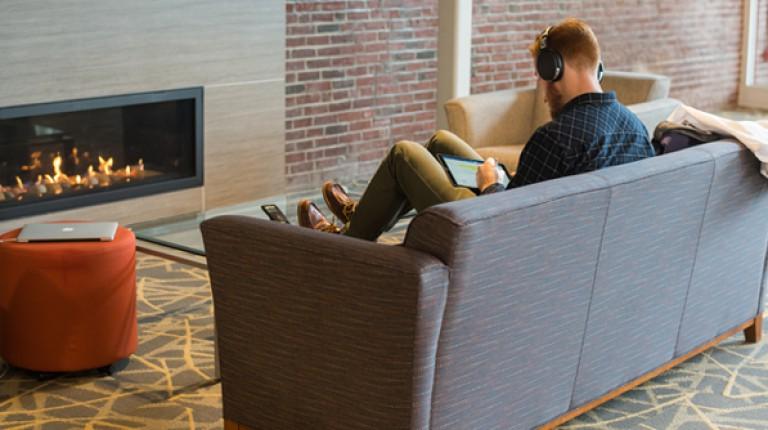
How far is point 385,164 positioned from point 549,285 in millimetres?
1089

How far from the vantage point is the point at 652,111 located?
5.55m

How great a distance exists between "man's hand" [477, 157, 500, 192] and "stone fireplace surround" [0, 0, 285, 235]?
8.91 feet

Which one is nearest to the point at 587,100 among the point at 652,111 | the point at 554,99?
the point at 554,99

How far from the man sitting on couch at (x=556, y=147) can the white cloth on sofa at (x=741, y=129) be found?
0.98ft

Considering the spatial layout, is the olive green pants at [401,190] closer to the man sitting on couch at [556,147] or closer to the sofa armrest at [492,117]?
the man sitting on couch at [556,147]

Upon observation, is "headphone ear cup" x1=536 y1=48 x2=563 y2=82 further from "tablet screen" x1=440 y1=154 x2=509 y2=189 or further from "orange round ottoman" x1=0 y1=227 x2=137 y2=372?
"orange round ottoman" x1=0 y1=227 x2=137 y2=372

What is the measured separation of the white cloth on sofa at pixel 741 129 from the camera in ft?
12.1

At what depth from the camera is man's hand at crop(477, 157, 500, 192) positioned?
3.45 m

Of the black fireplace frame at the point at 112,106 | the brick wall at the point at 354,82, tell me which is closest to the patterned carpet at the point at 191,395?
the black fireplace frame at the point at 112,106

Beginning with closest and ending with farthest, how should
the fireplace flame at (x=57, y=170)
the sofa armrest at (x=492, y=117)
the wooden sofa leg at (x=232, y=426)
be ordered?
1. the wooden sofa leg at (x=232, y=426)
2. the fireplace flame at (x=57, y=170)
3. the sofa armrest at (x=492, y=117)

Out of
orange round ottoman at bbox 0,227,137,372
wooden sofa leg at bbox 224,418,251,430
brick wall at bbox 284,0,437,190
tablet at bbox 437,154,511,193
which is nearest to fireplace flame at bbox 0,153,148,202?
brick wall at bbox 284,0,437,190

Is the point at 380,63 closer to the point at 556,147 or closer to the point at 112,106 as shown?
the point at 112,106

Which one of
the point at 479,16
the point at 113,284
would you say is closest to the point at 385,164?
the point at 113,284

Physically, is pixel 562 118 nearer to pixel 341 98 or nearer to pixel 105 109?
pixel 105 109
